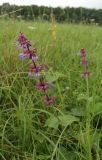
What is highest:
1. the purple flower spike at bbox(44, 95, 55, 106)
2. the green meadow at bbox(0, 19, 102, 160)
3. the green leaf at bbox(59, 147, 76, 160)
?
the purple flower spike at bbox(44, 95, 55, 106)

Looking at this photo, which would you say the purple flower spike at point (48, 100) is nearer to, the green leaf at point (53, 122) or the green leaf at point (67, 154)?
the green leaf at point (53, 122)

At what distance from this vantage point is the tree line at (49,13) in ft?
12.4

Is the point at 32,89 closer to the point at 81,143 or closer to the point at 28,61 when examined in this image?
the point at 28,61

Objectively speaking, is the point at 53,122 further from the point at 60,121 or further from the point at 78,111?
the point at 78,111

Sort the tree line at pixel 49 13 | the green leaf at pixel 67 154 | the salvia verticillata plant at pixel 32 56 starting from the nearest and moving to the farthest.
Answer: the green leaf at pixel 67 154 → the salvia verticillata plant at pixel 32 56 → the tree line at pixel 49 13

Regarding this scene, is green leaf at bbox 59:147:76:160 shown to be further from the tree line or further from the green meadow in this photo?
the tree line

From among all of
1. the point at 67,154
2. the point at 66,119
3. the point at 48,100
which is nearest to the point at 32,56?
the point at 48,100

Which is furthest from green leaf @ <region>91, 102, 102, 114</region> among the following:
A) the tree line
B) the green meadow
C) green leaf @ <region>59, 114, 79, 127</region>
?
the tree line

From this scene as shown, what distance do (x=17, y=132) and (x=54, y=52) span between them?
133 centimetres

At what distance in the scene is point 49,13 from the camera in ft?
17.7

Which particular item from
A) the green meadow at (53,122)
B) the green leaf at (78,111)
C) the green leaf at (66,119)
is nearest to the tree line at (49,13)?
the green meadow at (53,122)

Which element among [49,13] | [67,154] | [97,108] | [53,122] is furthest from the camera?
[49,13]

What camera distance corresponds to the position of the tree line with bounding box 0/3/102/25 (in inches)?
149

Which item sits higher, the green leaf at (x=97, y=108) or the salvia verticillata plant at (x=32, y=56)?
the salvia verticillata plant at (x=32, y=56)
